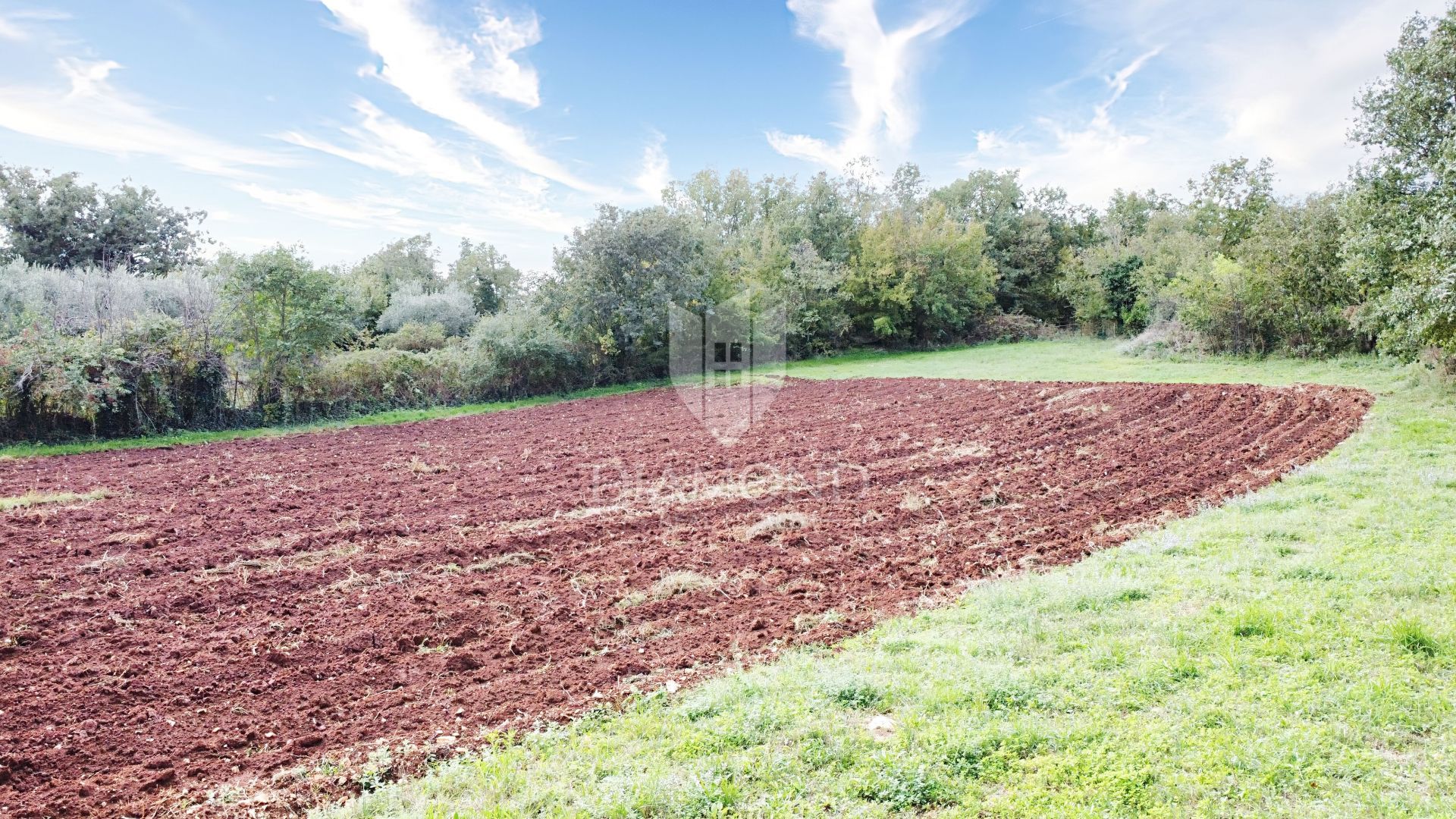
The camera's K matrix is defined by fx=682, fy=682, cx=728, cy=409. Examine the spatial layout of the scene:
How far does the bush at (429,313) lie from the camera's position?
3084 cm

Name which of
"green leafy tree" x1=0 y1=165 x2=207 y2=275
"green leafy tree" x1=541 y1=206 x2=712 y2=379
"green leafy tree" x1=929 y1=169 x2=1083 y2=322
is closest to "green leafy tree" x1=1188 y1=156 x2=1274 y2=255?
"green leafy tree" x1=929 y1=169 x2=1083 y2=322

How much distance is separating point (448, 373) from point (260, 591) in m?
15.2

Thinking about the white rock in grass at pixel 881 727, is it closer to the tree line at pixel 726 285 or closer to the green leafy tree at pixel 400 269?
the tree line at pixel 726 285

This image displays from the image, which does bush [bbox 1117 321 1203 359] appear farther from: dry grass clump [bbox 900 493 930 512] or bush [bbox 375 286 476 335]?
bush [bbox 375 286 476 335]

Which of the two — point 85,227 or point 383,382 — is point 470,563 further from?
point 85,227

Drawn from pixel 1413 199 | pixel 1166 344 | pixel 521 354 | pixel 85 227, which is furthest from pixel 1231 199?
pixel 85 227

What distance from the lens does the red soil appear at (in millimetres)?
3943

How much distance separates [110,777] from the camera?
349 centimetres

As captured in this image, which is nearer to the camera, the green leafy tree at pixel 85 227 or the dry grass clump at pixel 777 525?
the dry grass clump at pixel 777 525

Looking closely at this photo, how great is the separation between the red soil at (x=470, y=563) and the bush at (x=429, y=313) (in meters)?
19.0

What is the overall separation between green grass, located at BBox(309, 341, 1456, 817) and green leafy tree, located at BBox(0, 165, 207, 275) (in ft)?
102

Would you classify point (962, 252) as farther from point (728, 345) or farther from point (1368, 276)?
point (1368, 276)

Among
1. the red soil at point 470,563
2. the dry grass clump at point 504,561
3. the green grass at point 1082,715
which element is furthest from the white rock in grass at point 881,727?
the dry grass clump at point 504,561
